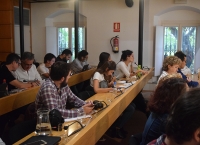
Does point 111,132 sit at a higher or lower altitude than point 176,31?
lower

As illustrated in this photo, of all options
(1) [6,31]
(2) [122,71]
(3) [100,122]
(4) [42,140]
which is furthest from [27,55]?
(1) [6,31]

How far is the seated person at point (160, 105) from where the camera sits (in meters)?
1.99

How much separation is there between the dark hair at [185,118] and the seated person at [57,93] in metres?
1.68

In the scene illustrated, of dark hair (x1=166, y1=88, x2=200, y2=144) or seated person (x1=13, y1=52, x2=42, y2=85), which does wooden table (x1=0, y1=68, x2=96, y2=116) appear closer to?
seated person (x1=13, y1=52, x2=42, y2=85)

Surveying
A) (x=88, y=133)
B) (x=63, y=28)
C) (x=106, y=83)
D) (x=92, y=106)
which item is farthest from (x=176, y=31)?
(x=88, y=133)

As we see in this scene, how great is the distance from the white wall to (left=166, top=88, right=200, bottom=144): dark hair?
704cm

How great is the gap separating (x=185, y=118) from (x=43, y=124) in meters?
1.34

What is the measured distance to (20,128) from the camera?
7.02 ft

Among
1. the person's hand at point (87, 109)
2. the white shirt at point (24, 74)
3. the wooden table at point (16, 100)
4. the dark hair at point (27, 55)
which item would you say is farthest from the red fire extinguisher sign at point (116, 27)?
the person's hand at point (87, 109)

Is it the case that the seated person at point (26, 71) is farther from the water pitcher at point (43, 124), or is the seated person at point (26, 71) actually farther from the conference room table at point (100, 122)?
the water pitcher at point (43, 124)

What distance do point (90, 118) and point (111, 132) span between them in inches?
63.2

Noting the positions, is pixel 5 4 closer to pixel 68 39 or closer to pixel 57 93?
pixel 68 39

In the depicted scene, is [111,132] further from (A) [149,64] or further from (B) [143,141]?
(A) [149,64]

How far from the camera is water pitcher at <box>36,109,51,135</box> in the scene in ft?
6.85
